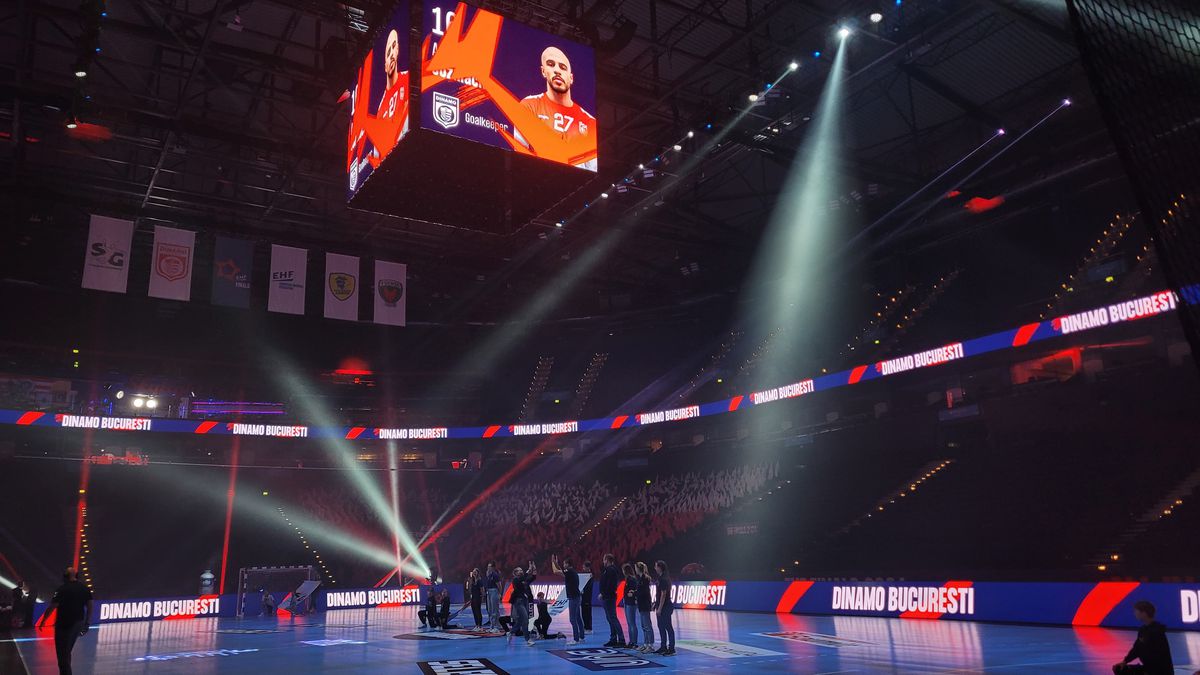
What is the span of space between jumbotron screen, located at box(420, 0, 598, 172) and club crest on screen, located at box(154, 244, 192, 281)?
1181 cm

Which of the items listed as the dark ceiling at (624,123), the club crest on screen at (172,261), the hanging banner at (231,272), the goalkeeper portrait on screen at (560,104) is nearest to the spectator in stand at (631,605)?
the goalkeeper portrait on screen at (560,104)

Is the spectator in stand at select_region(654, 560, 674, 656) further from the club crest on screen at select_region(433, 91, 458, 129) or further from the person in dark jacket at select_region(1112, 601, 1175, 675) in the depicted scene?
the club crest on screen at select_region(433, 91, 458, 129)

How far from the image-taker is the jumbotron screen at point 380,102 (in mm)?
10508

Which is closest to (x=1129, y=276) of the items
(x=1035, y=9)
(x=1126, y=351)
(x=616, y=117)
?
(x=1126, y=351)

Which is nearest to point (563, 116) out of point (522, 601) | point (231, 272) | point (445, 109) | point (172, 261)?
point (445, 109)

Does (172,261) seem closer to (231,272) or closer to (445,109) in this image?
(231,272)

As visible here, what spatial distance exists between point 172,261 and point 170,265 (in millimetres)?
111

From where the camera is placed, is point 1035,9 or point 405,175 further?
point 1035,9

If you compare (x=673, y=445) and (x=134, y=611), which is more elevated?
(x=673, y=445)

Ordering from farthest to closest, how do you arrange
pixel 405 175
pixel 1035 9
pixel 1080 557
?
pixel 1080 557
pixel 1035 9
pixel 405 175

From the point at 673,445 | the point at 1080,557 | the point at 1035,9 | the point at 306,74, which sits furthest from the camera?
the point at 673,445

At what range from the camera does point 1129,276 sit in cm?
2269

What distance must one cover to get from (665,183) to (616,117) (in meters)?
3.06

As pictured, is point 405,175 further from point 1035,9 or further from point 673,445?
point 673,445
